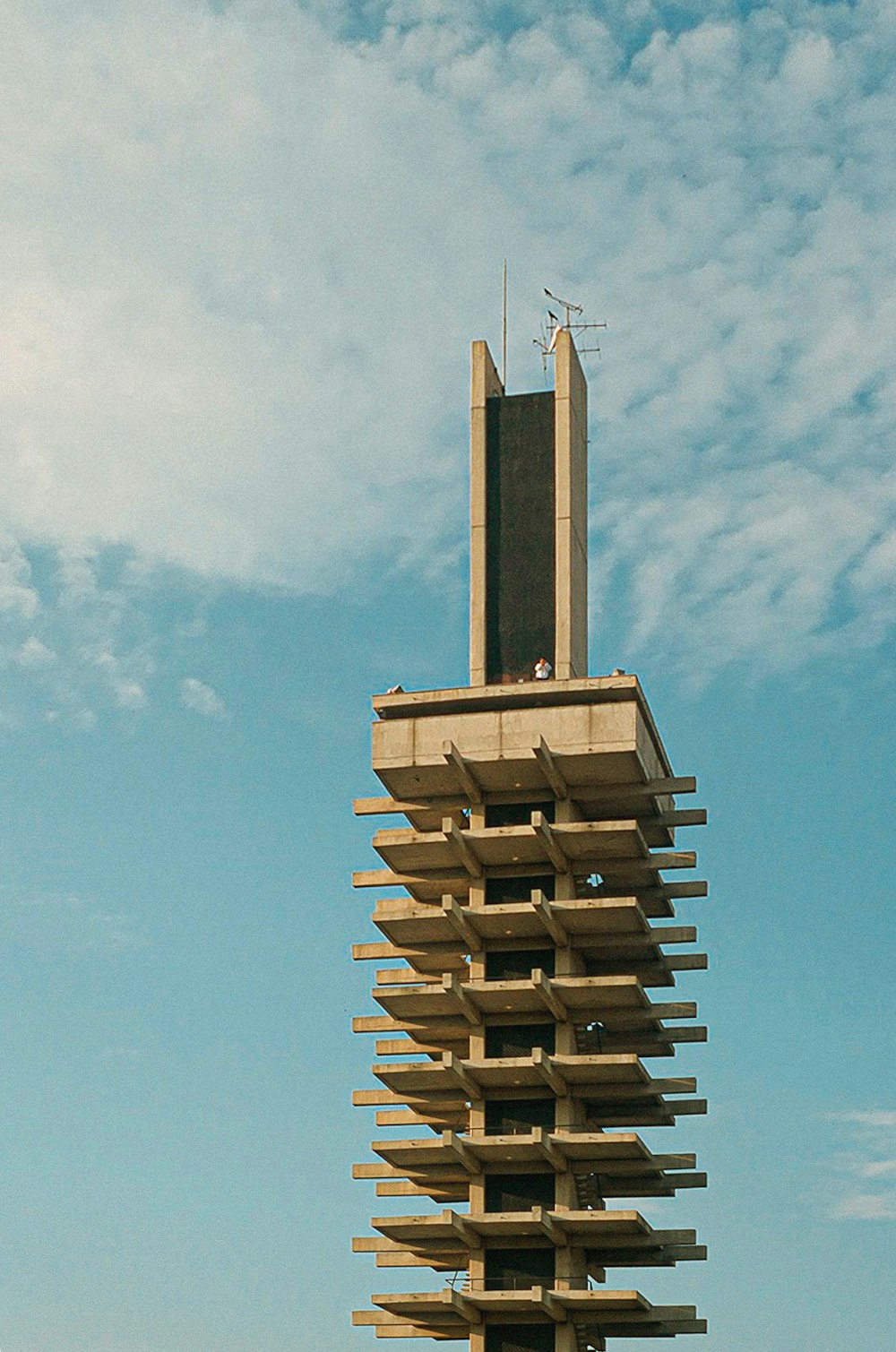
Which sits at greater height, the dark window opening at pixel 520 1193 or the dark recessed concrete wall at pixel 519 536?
the dark recessed concrete wall at pixel 519 536

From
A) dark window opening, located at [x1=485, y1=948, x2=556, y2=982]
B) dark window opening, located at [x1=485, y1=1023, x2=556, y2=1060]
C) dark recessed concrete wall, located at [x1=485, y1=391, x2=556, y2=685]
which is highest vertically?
dark recessed concrete wall, located at [x1=485, y1=391, x2=556, y2=685]

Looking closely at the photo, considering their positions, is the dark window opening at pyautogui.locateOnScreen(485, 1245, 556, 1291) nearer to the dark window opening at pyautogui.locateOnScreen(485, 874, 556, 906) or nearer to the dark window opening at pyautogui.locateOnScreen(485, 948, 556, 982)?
the dark window opening at pyautogui.locateOnScreen(485, 948, 556, 982)

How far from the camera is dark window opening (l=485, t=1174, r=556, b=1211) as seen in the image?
84.4 metres

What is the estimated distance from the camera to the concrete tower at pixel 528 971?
83.6 m

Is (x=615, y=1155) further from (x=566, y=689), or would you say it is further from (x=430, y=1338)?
(x=566, y=689)

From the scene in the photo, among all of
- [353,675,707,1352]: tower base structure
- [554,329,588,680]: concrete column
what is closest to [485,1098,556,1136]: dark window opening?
[353,675,707,1352]: tower base structure

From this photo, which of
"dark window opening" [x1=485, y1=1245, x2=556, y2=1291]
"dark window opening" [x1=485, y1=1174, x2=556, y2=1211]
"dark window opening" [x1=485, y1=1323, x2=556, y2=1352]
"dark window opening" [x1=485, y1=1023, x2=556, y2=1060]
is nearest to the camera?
"dark window opening" [x1=485, y1=1323, x2=556, y2=1352]

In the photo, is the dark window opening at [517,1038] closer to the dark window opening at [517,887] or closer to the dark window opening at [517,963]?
the dark window opening at [517,963]

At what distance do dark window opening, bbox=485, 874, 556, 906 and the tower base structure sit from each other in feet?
0.25

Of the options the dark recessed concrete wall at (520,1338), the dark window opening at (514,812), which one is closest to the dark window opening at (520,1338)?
the dark recessed concrete wall at (520,1338)

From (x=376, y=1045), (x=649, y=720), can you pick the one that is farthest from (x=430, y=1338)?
(x=649, y=720)

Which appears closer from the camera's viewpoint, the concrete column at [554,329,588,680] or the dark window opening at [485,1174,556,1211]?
the dark window opening at [485,1174,556,1211]

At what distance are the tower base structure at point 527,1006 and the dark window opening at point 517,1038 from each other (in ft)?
0.25

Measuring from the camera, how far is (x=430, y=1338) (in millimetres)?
86250
